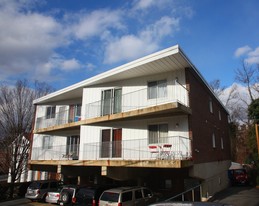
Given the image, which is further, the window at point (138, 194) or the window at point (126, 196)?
the window at point (138, 194)

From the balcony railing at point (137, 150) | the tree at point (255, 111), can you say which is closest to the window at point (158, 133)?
the balcony railing at point (137, 150)

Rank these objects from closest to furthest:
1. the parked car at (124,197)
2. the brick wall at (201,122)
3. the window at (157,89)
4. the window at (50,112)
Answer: the parked car at (124,197) → the brick wall at (201,122) → the window at (157,89) → the window at (50,112)

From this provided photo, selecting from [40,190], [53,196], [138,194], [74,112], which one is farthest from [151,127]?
[40,190]

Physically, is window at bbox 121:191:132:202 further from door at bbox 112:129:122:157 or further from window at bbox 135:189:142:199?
door at bbox 112:129:122:157

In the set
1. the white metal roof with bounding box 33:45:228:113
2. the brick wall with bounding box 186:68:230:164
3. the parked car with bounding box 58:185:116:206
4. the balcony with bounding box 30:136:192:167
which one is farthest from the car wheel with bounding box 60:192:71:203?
the white metal roof with bounding box 33:45:228:113

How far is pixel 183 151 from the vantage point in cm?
1395

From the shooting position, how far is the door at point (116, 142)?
1625 centimetres

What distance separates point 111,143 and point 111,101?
303 centimetres

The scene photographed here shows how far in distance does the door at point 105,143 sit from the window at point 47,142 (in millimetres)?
8014

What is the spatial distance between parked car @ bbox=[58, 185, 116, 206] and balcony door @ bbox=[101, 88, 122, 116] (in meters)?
5.66

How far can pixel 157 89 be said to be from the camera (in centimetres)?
1603

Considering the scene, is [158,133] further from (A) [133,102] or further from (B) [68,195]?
(B) [68,195]

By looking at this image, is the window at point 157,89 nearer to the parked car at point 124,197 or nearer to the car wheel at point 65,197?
the parked car at point 124,197

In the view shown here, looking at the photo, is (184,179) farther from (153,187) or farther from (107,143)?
(107,143)
